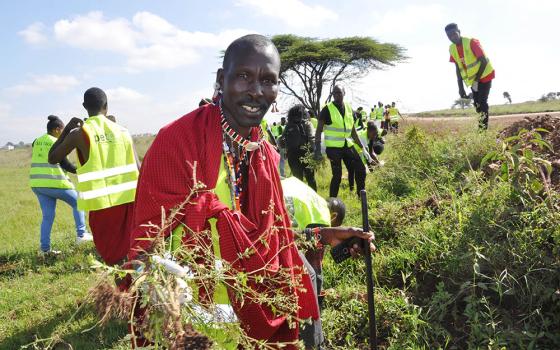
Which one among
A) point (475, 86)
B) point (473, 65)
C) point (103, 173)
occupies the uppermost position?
point (473, 65)

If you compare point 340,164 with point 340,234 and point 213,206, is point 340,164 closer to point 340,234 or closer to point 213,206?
point 340,234

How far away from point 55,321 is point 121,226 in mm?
1035

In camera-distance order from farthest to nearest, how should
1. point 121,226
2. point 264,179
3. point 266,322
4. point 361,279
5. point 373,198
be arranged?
point 373,198
point 121,226
point 361,279
point 264,179
point 266,322

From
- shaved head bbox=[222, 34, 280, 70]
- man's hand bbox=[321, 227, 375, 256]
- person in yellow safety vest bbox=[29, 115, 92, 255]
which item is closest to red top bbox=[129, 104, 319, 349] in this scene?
shaved head bbox=[222, 34, 280, 70]

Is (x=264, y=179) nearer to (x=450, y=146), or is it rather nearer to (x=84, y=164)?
(x=84, y=164)

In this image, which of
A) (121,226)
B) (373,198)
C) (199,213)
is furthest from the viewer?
(373,198)

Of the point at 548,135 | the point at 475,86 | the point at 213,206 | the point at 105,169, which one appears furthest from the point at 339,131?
the point at 213,206

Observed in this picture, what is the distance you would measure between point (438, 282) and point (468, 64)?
444cm

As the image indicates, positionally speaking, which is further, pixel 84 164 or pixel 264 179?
pixel 84 164

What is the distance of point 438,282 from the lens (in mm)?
3293

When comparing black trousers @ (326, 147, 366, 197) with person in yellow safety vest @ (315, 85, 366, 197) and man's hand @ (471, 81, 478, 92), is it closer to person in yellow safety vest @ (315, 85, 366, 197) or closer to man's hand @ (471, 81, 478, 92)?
person in yellow safety vest @ (315, 85, 366, 197)

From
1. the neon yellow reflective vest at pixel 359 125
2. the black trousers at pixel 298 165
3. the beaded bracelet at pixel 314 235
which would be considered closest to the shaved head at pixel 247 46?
the beaded bracelet at pixel 314 235

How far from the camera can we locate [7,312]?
4.46 meters

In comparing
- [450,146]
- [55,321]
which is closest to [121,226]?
[55,321]
